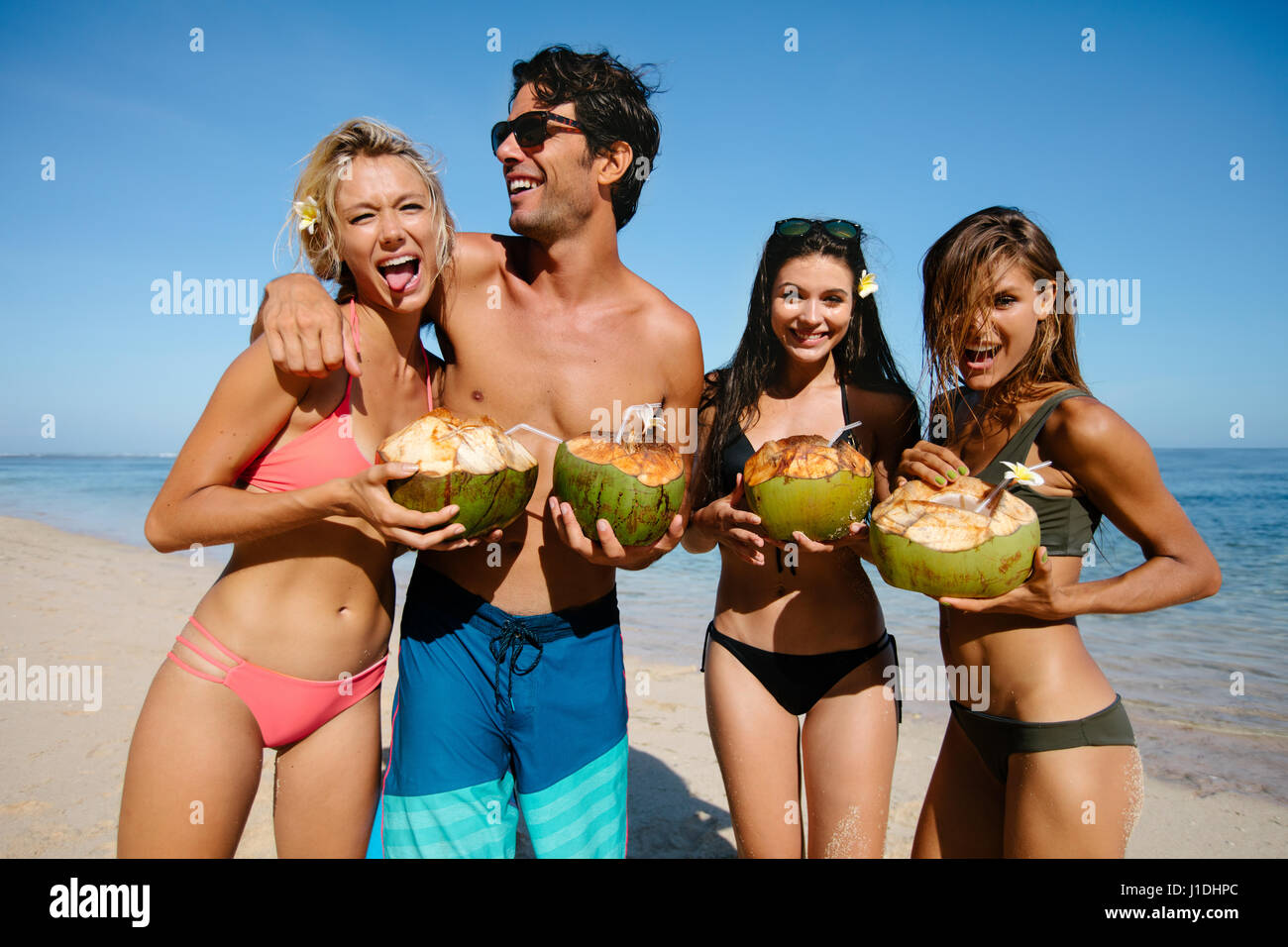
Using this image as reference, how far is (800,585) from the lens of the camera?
264 centimetres

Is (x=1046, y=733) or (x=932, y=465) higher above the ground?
(x=932, y=465)

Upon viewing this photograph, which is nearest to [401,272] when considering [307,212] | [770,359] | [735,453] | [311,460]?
[307,212]

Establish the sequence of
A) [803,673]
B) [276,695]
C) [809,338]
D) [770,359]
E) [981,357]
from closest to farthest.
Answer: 1. [276,695]
2. [981,357]
3. [803,673]
4. [809,338]
5. [770,359]

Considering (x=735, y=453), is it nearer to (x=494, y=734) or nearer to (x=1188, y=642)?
(x=494, y=734)

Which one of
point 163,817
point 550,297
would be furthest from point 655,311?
point 163,817

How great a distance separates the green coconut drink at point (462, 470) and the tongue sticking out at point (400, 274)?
44cm

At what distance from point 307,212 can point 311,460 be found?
784 mm

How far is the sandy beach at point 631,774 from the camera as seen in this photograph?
12.3 feet

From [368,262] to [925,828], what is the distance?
8.32ft

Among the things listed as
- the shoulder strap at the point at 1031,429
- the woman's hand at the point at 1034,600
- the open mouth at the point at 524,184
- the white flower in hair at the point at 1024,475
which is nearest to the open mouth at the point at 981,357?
the shoulder strap at the point at 1031,429

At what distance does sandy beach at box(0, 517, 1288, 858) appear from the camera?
3760 mm

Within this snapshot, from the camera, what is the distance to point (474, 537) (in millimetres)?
2096

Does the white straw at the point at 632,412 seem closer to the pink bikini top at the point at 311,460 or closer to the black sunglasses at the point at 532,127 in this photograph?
the pink bikini top at the point at 311,460
